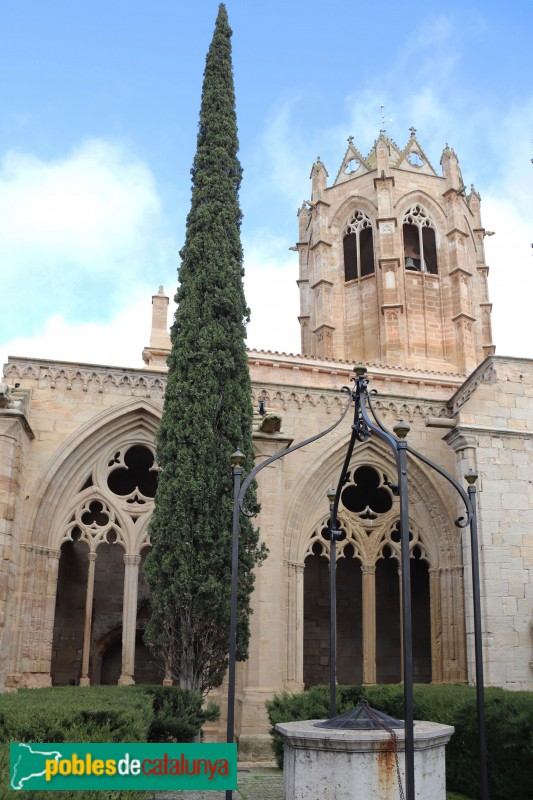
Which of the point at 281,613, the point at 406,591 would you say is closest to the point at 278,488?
the point at 281,613

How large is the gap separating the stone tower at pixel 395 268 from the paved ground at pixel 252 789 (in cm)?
1331

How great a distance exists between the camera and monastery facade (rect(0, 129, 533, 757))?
445 inches

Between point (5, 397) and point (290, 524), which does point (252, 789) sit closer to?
point (290, 524)

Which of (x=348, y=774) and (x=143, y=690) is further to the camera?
(x=143, y=690)

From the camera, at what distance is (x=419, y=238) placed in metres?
22.9

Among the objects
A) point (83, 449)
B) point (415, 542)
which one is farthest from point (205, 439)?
point (415, 542)

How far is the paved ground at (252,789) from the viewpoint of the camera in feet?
23.2

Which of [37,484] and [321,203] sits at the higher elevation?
[321,203]

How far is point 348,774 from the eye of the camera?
5.49 m

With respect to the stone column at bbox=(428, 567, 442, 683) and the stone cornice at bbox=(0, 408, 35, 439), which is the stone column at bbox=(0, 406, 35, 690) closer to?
the stone cornice at bbox=(0, 408, 35, 439)

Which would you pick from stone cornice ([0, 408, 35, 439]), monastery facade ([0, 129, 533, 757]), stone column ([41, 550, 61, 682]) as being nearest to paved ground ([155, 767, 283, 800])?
monastery facade ([0, 129, 533, 757])

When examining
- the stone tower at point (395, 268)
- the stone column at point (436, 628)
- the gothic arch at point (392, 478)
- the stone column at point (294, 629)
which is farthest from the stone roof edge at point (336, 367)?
the stone column at point (294, 629)

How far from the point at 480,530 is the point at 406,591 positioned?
671 centimetres

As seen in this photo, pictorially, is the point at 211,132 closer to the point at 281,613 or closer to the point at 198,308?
the point at 198,308
